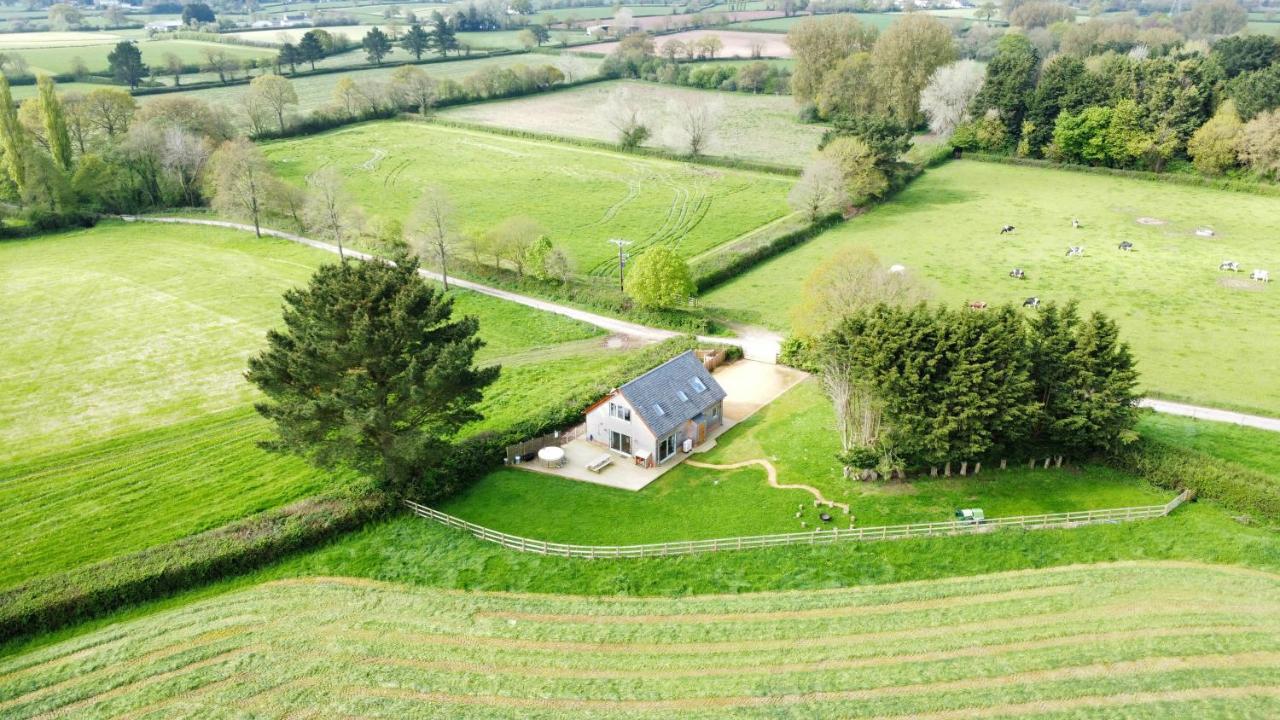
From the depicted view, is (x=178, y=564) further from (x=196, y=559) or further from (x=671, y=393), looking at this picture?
(x=671, y=393)

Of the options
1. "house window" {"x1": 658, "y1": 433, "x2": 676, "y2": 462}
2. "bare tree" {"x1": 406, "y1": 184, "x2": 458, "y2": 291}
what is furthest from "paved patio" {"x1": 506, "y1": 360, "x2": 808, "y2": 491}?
"bare tree" {"x1": 406, "y1": 184, "x2": 458, "y2": 291}

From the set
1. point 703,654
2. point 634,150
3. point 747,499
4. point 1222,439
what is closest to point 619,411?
point 747,499

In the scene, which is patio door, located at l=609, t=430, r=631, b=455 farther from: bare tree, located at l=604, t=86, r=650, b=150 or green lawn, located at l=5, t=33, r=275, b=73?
green lawn, located at l=5, t=33, r=275, b=73

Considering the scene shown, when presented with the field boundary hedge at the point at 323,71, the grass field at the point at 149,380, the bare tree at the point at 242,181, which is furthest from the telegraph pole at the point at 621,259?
the field boundary hedge at the point at 323,71

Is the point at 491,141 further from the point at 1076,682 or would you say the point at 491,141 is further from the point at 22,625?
the point at 1076,682

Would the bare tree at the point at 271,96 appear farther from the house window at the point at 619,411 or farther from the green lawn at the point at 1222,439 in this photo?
the green lawn at the point at 1222,439

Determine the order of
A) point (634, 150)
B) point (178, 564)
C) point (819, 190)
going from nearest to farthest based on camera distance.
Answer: point (178, 564), point (819, 190), point (634, 150)

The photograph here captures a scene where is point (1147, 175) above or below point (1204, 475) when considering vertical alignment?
above
